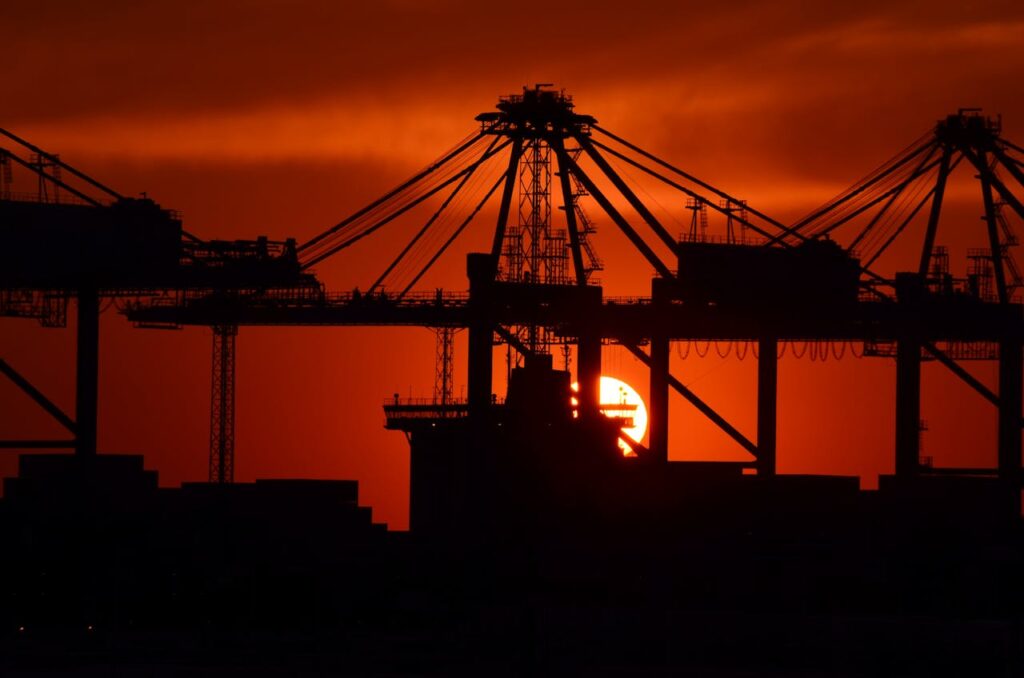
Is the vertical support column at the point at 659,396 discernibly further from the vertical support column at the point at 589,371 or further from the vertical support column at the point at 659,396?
the vertical support column at the point at 589,371

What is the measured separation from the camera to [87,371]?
76688 mm

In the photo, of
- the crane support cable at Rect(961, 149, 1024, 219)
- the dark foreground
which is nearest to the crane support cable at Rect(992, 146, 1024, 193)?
the crane support cable at Rect(961, 149, 1024, 219)

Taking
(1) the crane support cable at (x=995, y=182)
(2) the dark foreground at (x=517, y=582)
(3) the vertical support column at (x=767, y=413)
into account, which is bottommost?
(2) the dark foreground at (x=517, y=582)

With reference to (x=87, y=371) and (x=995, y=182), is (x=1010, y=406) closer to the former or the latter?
(x=995, y=182)

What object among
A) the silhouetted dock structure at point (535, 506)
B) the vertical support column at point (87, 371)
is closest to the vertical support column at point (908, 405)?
the silhouetted dock structure at point (535, 506)

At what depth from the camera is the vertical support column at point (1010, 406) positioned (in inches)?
3497

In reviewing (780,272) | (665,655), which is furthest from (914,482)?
(665,655)

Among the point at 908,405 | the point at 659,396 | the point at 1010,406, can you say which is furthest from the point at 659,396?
the point at 1010,406

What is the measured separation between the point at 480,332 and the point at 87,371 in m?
12.9

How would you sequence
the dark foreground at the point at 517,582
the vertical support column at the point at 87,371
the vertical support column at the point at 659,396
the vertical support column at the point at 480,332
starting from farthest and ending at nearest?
the vertical support column at the point at 659,396, the vertical support column at the point at 480,332, the vertical support column at the point at 87,371, the dark foreground at the point at 517,582

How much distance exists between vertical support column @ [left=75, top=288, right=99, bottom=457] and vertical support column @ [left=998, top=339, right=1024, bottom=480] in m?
33.3

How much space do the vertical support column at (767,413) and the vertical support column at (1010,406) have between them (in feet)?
28.4

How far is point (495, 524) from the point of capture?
72438 millimetres

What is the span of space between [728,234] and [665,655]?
2763cm
